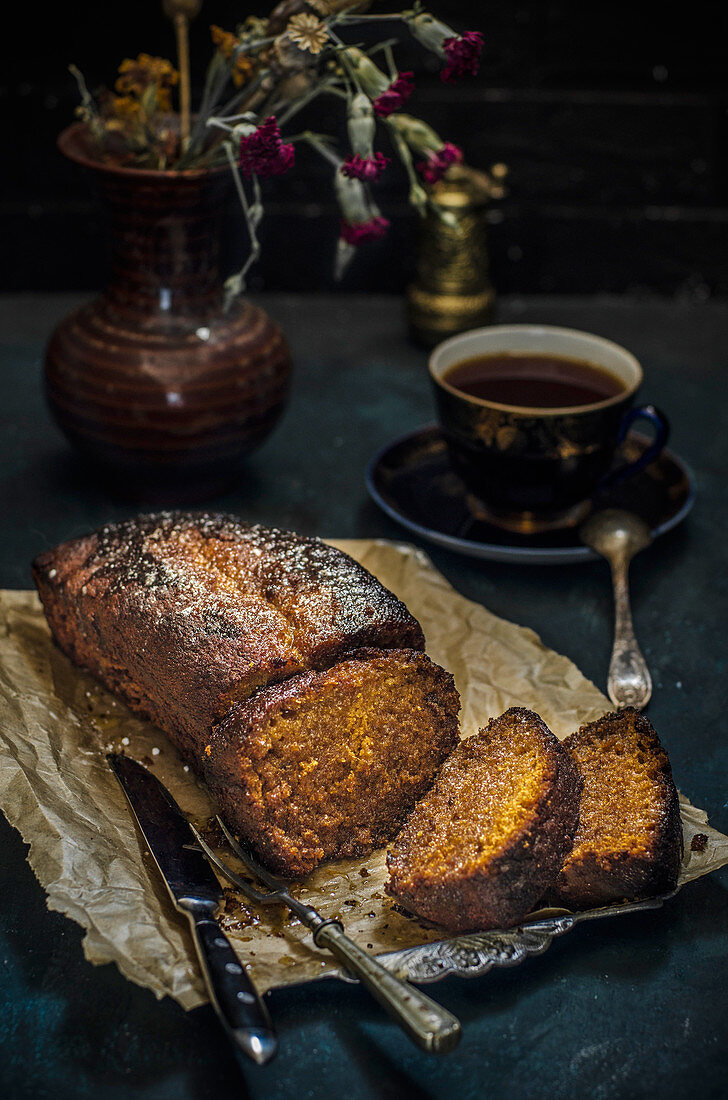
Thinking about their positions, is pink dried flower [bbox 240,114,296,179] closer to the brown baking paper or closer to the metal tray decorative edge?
the brown baking paper

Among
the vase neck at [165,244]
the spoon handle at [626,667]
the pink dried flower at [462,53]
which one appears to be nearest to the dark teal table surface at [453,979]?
the spoon handle at [626,667]

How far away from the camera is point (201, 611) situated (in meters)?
1.56

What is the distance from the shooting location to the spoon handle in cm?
169

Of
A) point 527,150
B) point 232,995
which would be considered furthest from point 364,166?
point 527,150

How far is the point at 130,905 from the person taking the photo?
1.27 meters

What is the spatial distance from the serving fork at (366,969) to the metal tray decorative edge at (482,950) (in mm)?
33

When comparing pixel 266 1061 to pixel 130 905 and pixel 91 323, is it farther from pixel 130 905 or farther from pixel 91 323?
pixel 91 323

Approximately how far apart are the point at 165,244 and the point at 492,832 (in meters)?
1.26

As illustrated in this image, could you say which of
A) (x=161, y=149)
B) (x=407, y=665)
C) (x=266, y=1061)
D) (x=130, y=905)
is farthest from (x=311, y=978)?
(x=161, y=149)

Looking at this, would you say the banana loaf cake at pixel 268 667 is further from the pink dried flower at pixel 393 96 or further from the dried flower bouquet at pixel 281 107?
the pink dried flower at pixel 393 96

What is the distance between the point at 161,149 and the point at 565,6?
4.87 feet

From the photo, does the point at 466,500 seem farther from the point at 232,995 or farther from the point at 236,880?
the point at 232,995

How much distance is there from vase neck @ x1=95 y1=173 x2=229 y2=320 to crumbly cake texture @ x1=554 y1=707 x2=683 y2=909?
1162 mm

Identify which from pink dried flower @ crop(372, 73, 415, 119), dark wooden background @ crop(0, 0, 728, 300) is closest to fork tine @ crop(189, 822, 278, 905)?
pink dried flower @ crop(372, 73, 415, 119)
